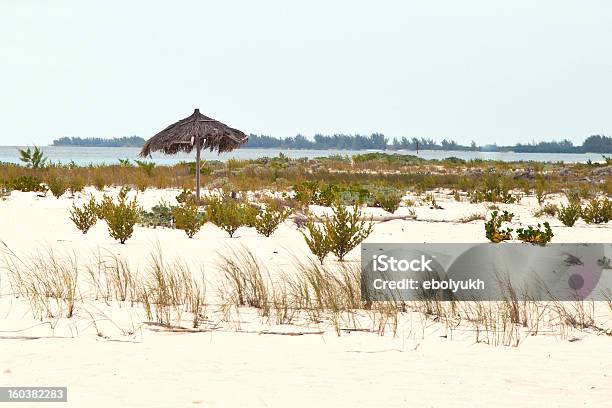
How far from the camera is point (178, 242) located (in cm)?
1245

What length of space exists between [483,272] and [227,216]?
5.55 metres

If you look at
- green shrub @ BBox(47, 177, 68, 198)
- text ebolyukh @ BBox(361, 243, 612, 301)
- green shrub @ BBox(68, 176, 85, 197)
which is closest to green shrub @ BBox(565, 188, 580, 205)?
text ebolyukh @ BBox(361, 243, 612, 301)

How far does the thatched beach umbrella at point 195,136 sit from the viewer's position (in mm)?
19672

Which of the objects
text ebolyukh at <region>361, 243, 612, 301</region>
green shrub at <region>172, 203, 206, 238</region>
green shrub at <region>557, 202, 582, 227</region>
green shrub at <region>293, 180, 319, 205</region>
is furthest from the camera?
green shrub at <region>293, 180, 319, 205</region>

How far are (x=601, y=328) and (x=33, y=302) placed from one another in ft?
17.8

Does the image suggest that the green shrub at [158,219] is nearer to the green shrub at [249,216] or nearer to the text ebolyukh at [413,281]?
the green shrub at [249,216]

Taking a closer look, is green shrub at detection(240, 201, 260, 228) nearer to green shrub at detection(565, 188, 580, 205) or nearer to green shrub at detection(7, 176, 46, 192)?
green shrub at detection(565, 188, 580, 205)

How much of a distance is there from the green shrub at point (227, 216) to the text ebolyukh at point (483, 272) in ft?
8.82

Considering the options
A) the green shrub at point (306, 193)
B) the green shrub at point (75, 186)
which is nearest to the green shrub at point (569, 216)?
the green shrub at point (306, 193)

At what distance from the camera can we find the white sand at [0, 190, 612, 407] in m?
4.72

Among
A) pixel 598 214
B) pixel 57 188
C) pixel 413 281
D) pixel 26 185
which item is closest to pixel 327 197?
pixel 598 214

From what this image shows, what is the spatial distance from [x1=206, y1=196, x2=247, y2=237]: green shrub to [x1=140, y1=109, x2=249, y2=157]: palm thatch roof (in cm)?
464

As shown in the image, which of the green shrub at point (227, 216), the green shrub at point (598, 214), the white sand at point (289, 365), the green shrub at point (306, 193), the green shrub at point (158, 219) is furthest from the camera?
the green shrub at point (306, 193)

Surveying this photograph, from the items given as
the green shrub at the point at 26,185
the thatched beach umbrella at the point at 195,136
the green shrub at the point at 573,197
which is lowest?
the green shrub at the point at 573,197
